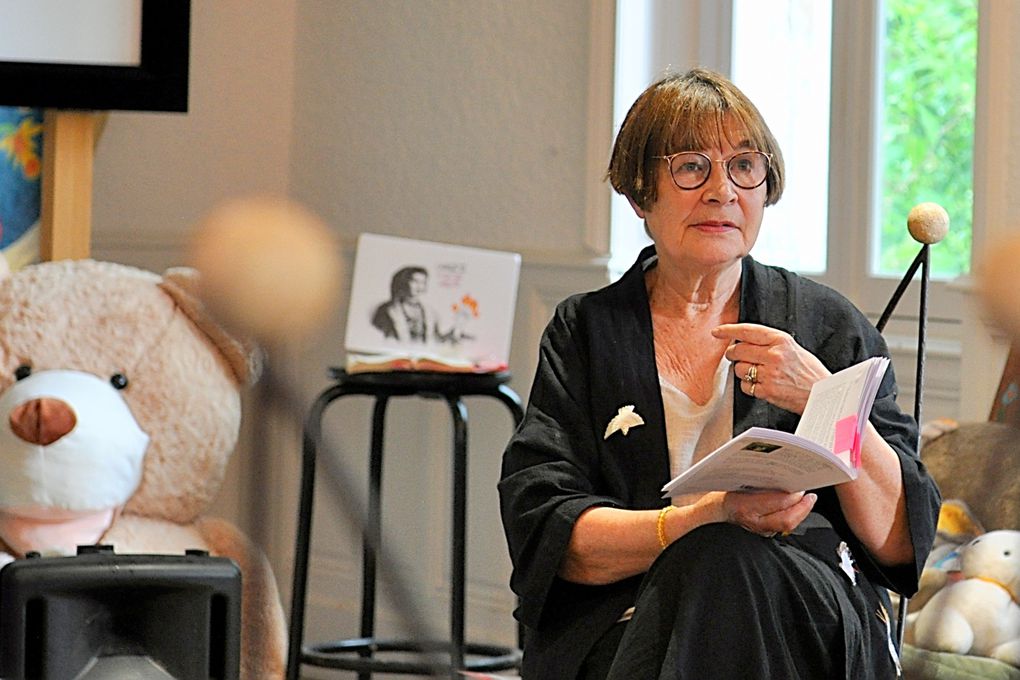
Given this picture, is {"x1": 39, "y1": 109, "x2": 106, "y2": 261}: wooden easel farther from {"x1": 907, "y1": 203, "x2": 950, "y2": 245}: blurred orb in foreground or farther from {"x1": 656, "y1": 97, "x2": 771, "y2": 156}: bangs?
{"x1": 907, "y1": 203, "x2": 950, "y2": 245}: blurred orb in foreground

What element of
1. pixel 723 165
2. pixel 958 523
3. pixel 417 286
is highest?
pixel 723 165

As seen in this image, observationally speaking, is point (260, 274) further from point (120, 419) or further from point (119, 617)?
point (119, 617)

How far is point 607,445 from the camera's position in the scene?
161 centimetres

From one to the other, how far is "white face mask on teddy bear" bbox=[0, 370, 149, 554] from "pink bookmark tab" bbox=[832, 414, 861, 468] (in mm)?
1271

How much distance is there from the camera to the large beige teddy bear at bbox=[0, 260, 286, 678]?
2.27 metres

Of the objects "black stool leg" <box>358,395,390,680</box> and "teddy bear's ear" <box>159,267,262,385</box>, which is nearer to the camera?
"teddy bear's ear" <box>159,267,262,385</box>

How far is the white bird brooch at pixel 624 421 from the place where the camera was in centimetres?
160

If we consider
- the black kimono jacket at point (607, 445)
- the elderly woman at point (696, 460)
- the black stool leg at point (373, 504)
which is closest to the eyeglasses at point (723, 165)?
the elderly woman at point (696, 460)

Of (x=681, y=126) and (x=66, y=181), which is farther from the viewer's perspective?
(x=66, y=181)

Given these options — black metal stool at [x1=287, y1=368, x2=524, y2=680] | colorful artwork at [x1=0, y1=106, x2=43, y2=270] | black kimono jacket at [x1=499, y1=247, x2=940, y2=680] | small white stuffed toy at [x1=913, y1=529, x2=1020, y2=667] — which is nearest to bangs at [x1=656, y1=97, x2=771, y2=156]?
black kimono jacket at [x1=499, y1=247, x2=940, y2=680]

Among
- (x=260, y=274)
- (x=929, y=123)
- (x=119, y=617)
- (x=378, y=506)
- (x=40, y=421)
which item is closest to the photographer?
(x=119, y=617)

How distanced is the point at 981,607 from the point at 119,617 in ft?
3.35

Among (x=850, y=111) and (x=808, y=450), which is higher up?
(x=850, y=111)

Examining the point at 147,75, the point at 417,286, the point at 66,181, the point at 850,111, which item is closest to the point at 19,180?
the point at 66,181
